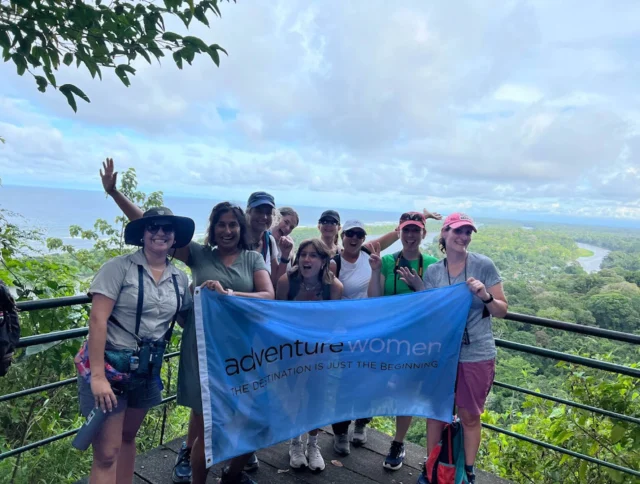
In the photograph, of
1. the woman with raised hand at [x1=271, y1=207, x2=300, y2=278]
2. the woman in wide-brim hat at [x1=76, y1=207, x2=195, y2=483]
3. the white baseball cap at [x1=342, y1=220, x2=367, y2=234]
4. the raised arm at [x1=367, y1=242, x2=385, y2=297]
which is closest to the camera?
the woman in wide-brim hat at [x1=76, y1=207, x2=195, y2=483]

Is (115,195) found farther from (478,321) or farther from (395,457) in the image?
(395,457)

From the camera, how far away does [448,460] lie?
9.89ft

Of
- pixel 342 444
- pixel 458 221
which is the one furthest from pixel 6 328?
pixel 458 221

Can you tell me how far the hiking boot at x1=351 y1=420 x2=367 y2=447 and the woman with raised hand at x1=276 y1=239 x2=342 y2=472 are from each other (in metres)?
0.46

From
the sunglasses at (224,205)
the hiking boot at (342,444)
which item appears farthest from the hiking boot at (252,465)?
the sunglasses at (224,205)

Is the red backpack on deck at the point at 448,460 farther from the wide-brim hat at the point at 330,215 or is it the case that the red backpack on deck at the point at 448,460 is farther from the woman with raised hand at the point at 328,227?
the wide-brim hat at the point at 330,215

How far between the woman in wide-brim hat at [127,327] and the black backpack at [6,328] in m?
0.33

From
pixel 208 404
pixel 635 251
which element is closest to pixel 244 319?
pixel 208 404

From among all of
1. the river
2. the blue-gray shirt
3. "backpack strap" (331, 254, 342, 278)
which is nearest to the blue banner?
the blue-gray shirt

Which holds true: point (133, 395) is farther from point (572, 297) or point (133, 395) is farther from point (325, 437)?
point (572, 297)

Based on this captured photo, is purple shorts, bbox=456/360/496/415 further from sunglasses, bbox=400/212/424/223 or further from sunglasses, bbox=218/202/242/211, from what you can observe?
sunglasses, bbox=218/202/242/211

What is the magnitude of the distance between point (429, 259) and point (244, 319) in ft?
5.15

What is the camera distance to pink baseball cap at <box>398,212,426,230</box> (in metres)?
3.27

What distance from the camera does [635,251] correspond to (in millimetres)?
23234
